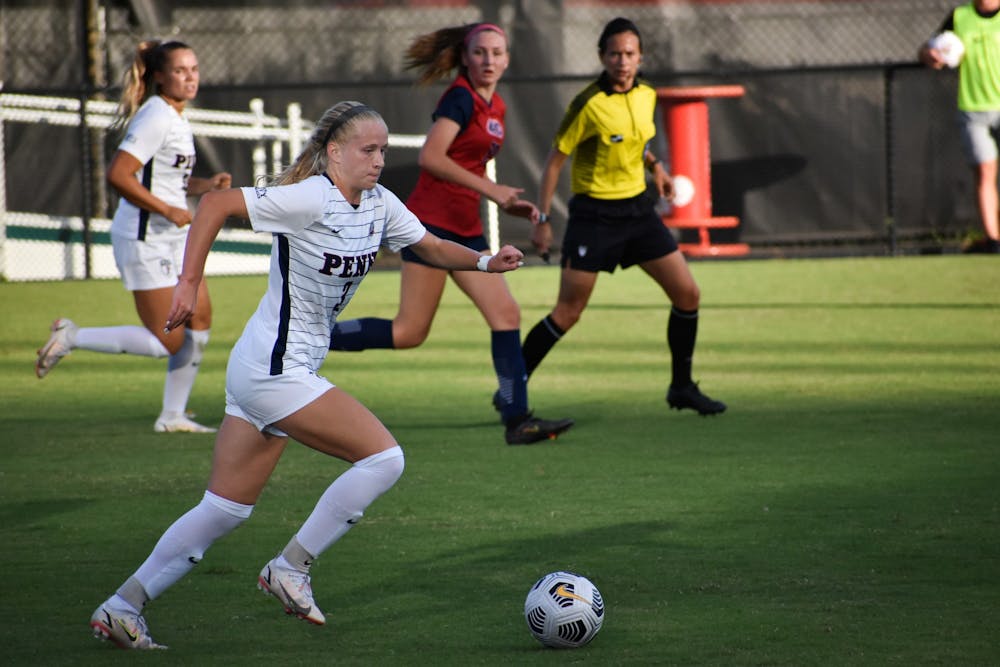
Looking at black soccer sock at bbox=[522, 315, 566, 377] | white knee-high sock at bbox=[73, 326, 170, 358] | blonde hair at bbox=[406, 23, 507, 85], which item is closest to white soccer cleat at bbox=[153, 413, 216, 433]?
white knee-high sock at bbox=[73, 326, 170, 358]

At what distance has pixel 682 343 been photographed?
877 cm

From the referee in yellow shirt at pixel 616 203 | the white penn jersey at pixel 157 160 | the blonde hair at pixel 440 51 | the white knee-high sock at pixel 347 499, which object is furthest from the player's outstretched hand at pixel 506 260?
the white penn jersey at pixel 157 160

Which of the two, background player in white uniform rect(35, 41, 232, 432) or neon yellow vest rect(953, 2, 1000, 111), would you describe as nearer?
background player in white uniform rect(35, 41, 232, 432)

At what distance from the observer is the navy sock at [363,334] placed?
8.05 m

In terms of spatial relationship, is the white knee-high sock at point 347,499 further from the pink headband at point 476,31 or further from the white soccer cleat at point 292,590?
the pink headband at point 476,31

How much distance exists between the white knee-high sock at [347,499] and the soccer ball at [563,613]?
0.60 metres

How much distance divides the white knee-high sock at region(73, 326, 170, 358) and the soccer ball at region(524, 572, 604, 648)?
425cm

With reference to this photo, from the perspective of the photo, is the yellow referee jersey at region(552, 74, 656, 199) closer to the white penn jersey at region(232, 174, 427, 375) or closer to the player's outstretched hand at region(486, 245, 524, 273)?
the player's outstretched hand at region(486, 245, 524, 273)

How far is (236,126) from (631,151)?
9.66m

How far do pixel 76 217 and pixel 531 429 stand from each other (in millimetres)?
10572

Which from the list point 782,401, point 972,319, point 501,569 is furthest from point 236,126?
point 501,569

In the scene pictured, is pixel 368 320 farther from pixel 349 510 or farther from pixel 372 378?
pixel 349 510

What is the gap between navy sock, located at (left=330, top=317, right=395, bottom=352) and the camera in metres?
8.05

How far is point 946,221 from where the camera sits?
57.5 feet
